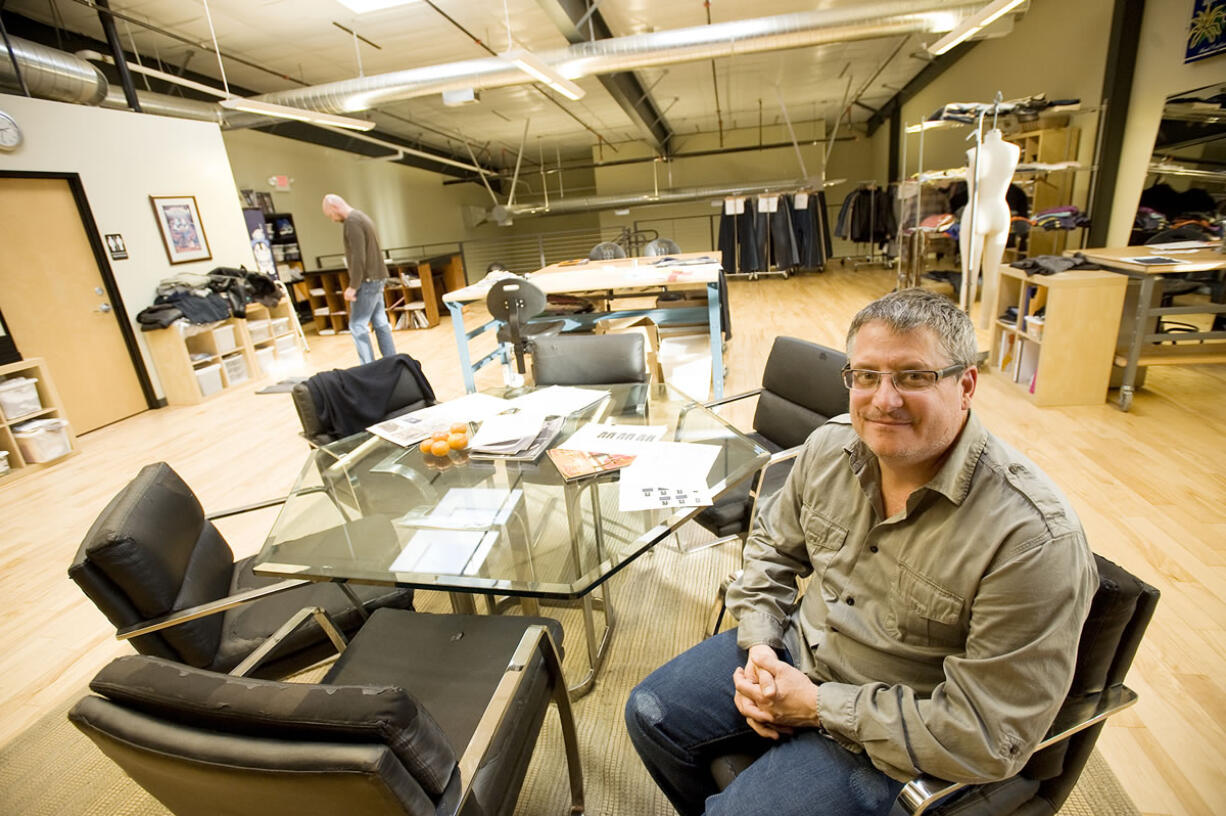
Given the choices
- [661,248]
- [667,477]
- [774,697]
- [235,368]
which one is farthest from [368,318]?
[774,697]

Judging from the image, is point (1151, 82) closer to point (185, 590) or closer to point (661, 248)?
point (661, 248)

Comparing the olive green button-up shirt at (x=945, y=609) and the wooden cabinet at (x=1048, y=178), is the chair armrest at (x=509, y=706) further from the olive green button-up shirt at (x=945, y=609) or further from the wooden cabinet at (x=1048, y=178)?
the wooden cabinet at (x=1048, y=178)

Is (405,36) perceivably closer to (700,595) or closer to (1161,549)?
(700,595)

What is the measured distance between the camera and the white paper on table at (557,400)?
222cm

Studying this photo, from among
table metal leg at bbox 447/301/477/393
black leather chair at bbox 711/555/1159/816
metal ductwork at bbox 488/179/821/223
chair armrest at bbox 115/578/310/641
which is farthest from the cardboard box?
metal ductwork at bbox 488/179/821/223

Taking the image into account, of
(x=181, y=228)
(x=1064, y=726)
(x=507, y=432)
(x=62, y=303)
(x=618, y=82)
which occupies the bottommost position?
(x=1064, y=726)

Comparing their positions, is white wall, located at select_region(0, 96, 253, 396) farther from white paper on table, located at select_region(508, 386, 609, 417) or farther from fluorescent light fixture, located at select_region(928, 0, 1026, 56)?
fluorescent light fixture, located at select_region(928, 0, 1026, 56)

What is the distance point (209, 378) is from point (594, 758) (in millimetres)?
6083

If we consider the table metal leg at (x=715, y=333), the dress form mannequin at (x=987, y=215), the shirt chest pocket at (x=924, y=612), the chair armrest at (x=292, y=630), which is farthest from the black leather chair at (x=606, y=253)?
the shirt chest pocket at (x=924, y=612)

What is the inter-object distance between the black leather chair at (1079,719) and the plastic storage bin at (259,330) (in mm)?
7458

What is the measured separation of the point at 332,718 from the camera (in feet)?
2.50

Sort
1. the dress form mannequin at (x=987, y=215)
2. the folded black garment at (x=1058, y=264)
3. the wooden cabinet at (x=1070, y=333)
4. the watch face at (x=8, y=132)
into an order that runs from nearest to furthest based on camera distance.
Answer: the wooden cabinet at (x=1070, y=333)
the folded black garment at (x=1058, y=264)
the dress form mannequin at (x=987, y=215)
the watch face at (x=8, y=132)

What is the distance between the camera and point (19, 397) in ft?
13.6

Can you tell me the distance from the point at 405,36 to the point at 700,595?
6330 mm
